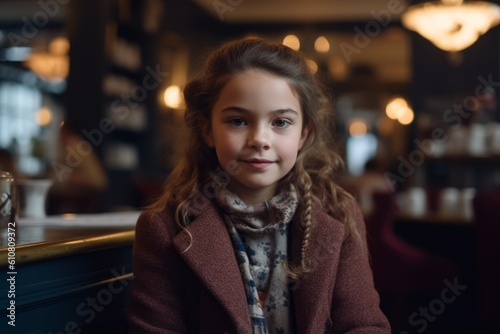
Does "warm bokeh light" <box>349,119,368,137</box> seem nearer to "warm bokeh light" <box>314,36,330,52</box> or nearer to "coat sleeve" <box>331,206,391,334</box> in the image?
"warm bokeh light" <box>314,36,330,52</box>

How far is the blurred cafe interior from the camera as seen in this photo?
9.16 ft

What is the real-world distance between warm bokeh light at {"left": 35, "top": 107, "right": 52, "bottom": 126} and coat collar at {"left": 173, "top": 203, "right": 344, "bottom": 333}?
12.1 meters

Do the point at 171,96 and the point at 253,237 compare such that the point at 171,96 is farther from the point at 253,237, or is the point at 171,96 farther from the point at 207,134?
the point at 253,237

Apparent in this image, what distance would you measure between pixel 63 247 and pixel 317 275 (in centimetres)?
55

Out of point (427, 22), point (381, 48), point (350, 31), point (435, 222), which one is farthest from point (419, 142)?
point (381, 48)

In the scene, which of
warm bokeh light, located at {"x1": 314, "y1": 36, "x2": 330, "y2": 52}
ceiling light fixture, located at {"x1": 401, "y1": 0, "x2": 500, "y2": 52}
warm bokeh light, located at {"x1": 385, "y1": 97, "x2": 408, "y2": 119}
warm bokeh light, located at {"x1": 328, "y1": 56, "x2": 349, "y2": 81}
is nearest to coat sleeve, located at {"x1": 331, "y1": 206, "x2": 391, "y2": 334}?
Answer: ceiling light fixture, located at {"x1": 401, "y1": 0, "x2": 500, "y2": 52}

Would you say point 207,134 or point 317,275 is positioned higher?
point 207,134

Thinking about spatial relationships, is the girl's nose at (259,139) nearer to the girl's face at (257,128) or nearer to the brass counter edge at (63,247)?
the girl's face at (257,128)

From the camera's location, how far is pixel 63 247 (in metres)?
1.29

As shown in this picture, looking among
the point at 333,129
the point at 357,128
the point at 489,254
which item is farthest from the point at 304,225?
the point at 357,128

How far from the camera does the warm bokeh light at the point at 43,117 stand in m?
12.7

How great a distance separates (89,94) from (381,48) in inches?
290

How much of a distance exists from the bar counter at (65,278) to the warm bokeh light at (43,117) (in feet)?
38.2

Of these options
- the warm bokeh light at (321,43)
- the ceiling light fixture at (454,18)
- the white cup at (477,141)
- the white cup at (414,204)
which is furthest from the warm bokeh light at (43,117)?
the white cup at (477,141)
